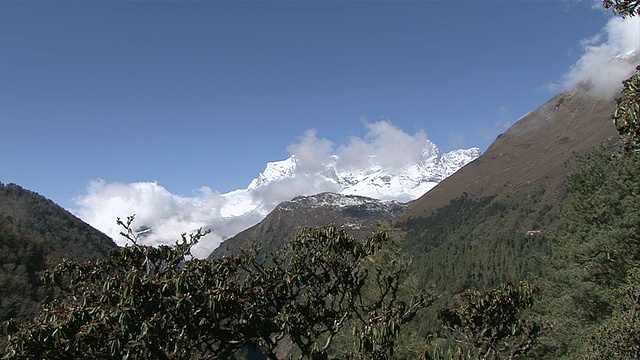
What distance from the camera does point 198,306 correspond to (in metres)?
8.59

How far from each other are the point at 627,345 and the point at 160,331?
12.0m

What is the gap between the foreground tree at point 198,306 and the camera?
767cm

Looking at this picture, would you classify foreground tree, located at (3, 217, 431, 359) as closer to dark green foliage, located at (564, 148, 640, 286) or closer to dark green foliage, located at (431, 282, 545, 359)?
dark green foliage, located at (431, 282, 545, 359)

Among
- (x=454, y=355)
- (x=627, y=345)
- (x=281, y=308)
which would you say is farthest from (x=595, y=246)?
(x=281, y=308)

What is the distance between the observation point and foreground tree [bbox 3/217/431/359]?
7668 millimetres

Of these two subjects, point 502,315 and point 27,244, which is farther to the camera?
point 27,244

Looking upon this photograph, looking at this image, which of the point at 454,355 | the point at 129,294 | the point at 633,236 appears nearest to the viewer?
the point at 129,294

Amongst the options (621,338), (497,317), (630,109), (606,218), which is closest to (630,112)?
(630,109)

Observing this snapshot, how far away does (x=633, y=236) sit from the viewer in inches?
911

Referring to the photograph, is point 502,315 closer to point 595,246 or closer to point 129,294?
point 129,294

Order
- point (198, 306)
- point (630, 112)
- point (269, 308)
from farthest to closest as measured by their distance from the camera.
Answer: point (269, 308) → point (198, 306) → point (630, 112)

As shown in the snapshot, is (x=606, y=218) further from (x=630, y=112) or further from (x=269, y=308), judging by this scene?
(x=269, y=308)

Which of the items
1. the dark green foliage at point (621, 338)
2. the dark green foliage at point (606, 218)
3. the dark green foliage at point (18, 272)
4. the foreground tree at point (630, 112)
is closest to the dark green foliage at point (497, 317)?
the dark green foliage at point (621, 338)

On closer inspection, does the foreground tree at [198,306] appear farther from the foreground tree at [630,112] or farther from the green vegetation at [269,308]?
the foreground tree at [630,112]
